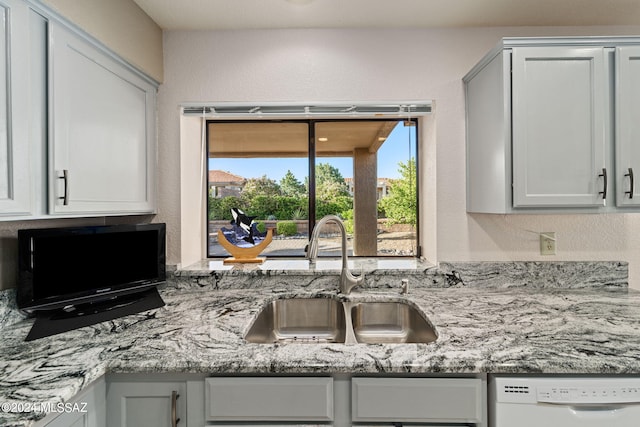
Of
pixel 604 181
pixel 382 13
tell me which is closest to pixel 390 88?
pixel 382 13

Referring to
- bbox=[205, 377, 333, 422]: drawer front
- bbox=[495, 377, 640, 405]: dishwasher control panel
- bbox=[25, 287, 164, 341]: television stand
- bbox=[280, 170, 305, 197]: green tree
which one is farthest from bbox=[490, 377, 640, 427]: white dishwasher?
bbox=[280, 170, 305, 197]: green tree

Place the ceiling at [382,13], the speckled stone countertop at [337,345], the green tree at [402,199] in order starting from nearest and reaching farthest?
the speckled stone countertop at [337,345], the ceiling at [382,13], the green tree at [402,199]

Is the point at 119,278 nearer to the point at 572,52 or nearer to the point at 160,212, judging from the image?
the point at 160,212

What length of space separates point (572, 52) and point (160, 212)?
7.17 ft

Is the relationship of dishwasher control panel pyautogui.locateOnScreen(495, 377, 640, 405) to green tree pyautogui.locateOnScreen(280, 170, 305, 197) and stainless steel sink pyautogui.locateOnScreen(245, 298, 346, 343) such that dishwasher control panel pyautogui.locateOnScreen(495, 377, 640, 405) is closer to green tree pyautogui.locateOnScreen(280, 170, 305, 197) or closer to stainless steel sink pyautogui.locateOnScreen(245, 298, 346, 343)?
stainless steel sink pyautogui.locateOnScreen(245, 298, 346, 343)

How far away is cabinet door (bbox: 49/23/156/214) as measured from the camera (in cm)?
132

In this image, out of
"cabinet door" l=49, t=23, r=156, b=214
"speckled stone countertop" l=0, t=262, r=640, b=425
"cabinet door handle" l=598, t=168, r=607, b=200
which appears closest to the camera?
"speckled stone countertop" l=0, t=262, r=640, b=425

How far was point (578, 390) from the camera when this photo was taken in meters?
1.11

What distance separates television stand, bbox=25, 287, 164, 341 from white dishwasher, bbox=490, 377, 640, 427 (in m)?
1.43

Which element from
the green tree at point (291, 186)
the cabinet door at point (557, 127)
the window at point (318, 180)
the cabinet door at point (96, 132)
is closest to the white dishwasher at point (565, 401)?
the cabinet door at point (557, 127)

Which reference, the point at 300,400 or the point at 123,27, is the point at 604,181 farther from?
the point at 123,27

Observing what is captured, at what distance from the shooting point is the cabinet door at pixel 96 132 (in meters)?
1.32

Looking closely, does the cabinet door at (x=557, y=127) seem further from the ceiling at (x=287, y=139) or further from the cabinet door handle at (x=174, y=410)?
the cabinet door handle at (x=174, y=410)

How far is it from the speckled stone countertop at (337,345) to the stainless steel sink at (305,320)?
57 millimetres
